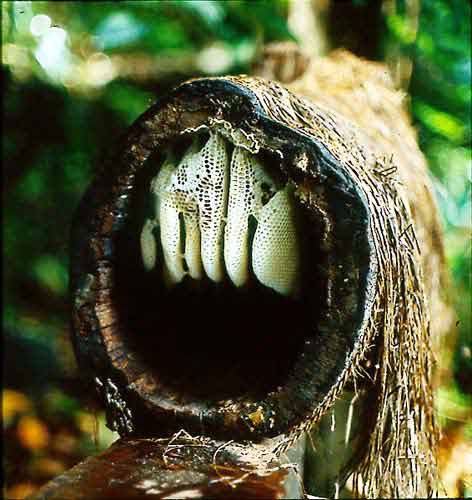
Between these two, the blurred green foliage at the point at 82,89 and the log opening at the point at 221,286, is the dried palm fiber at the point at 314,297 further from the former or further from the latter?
the blurred green foliage at the point at 82,89

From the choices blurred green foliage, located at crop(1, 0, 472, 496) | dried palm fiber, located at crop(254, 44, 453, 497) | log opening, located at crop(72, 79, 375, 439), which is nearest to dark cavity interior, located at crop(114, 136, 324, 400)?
log opening, located at crop(72, 79, 375, 439)

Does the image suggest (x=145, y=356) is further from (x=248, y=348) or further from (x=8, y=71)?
(x=8, y=71)

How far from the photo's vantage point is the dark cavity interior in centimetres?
118

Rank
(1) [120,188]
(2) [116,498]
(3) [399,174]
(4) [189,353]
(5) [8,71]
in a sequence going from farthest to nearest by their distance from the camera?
(5) [8,71] < (3) [399,174] < (4) [189,353] < (1) [120,188] < (2) [116,498]

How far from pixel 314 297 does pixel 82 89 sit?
2044mm

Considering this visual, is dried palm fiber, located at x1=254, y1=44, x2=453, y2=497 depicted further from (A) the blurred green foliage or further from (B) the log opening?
(A) the blurred green foliage

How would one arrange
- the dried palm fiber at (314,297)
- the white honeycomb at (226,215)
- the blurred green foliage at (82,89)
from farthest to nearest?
the blurred green foliage at (82,89)
the white honeycomb at (226,215)
the dried palm fiber at (314,297)

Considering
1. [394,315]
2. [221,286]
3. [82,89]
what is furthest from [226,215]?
[82,89]

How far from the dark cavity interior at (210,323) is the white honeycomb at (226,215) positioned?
32mm

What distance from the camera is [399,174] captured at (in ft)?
4.89

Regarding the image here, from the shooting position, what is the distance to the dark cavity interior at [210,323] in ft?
3.87

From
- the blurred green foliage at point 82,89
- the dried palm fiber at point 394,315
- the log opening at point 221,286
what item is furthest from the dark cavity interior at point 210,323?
the blurred green foliage at point 82,89

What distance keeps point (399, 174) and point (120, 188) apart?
70 cm

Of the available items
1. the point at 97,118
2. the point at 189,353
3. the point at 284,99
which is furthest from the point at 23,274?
the point at 284,99
